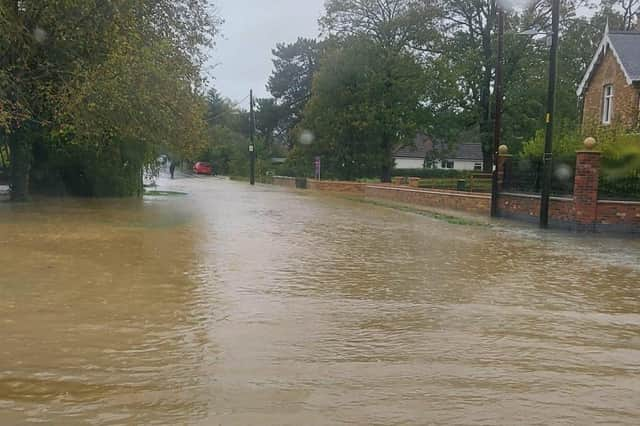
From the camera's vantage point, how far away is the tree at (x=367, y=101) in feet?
130

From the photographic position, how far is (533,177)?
19.4 m

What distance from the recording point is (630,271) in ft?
33.3

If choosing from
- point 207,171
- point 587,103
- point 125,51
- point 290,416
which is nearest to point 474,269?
point 290,416

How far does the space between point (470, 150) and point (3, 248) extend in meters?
63.6

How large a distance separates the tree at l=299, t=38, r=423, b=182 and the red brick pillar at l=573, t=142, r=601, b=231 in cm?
2327

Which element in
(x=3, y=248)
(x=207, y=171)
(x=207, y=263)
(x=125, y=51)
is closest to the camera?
(x=207, y=263)

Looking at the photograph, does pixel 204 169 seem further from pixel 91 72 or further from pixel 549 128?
pixel 549 128

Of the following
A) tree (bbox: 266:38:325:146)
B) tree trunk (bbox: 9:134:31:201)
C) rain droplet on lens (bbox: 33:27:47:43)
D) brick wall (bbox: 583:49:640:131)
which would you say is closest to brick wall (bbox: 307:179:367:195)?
brick wall (bbox: 583:49:640:131)

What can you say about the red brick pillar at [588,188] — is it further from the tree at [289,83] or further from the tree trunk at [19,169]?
the tree at [289,83]

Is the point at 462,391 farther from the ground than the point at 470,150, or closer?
closer

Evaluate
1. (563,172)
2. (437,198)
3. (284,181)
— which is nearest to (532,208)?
(563,172)

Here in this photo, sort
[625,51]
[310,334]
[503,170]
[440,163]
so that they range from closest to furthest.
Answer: [310,334], [503,170], [625,51], [440,163]

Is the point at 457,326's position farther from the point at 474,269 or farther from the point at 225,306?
the point at 474,269

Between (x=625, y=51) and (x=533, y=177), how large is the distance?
1251 cm
